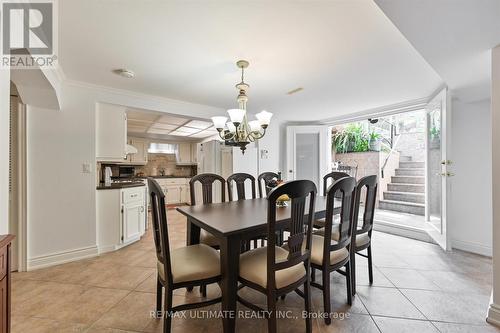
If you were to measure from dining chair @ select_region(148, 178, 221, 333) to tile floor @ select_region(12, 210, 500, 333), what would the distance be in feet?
0.98

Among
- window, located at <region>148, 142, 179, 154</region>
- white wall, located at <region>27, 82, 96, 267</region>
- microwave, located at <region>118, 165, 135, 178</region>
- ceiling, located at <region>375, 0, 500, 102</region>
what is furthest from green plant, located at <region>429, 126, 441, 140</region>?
window, located at <region>148, 142, 179, 154</region>

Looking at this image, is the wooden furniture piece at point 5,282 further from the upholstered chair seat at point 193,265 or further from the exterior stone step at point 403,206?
the exterior stone step at point 403,206

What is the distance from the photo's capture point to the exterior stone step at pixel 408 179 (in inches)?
203

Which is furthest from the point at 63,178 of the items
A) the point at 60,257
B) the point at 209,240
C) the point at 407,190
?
the point at 407,190

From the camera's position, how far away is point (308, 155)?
198 inches

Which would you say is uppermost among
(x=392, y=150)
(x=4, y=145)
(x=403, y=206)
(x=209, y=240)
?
(x=392, y=150)

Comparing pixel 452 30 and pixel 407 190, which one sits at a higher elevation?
pixel 452 30

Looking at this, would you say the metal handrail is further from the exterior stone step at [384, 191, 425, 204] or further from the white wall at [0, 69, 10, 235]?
the white wall at [0, 69, 10, 235]

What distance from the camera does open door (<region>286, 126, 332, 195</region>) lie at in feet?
16.0

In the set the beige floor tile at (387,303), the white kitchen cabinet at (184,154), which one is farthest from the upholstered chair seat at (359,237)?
the white kitchen cabinet at (184,154)

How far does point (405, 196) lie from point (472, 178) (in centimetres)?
211

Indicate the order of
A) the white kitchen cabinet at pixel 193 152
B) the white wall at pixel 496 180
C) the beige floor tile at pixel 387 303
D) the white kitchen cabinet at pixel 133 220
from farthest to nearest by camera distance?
the white kitchen cabinet at pixel 193 152 < the white kitchen cabinet at pixel 133 220 < the beige floor tile at pixel 387 303 < the white wall at pixel 496 180

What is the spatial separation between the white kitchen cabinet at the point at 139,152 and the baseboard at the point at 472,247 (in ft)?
23.8

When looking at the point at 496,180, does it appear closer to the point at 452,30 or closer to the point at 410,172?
the point at 452,30
